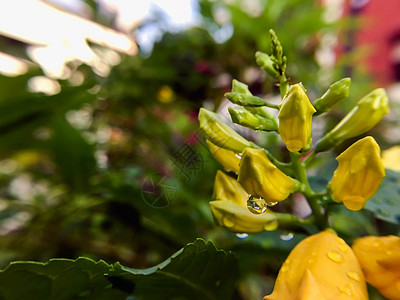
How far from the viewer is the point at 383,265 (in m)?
0.20

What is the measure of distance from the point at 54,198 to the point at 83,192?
13 centimetres

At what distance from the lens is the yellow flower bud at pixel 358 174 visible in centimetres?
19

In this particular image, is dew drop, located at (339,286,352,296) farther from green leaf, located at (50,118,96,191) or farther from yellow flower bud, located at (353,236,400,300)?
green leaf, located at (50,118,96,191)

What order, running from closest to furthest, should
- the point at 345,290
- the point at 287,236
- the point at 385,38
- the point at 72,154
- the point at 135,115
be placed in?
the point at 345,290 < the point at 287,236 < the point at 72,154 < the point at 135,115 < the point at 385,38

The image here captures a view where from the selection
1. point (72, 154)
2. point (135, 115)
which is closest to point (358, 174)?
point (72, 154)

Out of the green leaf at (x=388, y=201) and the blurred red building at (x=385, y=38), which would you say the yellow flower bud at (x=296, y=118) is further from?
the blurred red building at (x=385, y=38)

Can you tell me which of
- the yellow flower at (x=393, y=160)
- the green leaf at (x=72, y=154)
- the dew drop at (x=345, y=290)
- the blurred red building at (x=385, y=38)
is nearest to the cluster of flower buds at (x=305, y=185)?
the dew drop at (x=345, y=290)

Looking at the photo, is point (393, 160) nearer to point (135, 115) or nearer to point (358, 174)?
point (358, 174)

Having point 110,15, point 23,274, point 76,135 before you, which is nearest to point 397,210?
point 23,274

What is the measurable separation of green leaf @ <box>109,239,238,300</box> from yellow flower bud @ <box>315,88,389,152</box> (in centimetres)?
10

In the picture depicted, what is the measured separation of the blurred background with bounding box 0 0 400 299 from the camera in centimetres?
45

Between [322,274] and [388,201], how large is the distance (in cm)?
11

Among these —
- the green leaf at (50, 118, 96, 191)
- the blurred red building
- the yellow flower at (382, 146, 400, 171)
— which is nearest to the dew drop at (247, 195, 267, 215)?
the yellow flower at (382, 146, 400, 171)

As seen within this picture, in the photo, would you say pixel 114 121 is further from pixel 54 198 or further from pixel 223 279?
pixel 223 279
